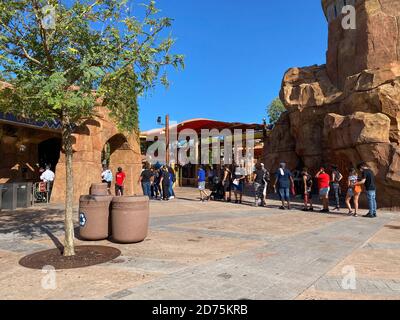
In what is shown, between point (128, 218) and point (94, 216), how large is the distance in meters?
0.78

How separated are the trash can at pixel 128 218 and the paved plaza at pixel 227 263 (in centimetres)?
24

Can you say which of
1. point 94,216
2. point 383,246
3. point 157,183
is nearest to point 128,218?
point 94,216

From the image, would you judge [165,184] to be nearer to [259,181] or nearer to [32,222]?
[259,181]

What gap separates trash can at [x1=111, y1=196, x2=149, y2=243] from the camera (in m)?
7.30

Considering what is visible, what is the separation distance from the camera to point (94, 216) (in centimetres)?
754

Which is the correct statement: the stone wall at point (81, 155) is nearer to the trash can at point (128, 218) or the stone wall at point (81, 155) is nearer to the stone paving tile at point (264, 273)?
the trash can at point (128, 218)

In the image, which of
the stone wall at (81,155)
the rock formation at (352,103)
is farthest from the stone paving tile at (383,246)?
the stone wall at (81,155)

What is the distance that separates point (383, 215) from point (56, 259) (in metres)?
10.6
